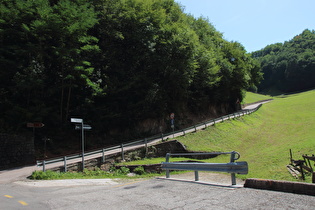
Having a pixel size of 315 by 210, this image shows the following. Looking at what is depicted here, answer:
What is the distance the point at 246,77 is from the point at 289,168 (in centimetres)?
3766

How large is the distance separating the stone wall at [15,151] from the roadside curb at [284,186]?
18559 mm

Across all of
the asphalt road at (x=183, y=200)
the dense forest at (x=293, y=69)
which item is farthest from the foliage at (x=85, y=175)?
the dense forest at (x=293, y=69)

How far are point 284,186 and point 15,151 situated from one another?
776 inches

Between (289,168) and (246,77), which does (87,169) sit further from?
(246,77)

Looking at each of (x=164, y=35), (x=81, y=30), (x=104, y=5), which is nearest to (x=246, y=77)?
(x=164, y=35)

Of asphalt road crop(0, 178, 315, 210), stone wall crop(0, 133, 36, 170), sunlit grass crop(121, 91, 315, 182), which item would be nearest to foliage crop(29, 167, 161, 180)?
sunlit grass crop(121, 91, 315, 182)

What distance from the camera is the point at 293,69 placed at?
119 m

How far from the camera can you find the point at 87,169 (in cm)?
1592

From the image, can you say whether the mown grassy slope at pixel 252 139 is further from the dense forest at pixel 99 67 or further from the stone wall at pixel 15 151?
the stone wall at pixel 15 151

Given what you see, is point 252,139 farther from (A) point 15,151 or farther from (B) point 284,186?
(B) point 284,186

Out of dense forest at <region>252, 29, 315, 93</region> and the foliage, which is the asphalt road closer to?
the foliage

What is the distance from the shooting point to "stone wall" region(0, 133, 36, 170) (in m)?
18.2

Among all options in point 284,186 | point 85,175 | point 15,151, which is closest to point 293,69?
point 85,175

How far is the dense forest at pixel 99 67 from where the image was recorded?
20.4 metres
